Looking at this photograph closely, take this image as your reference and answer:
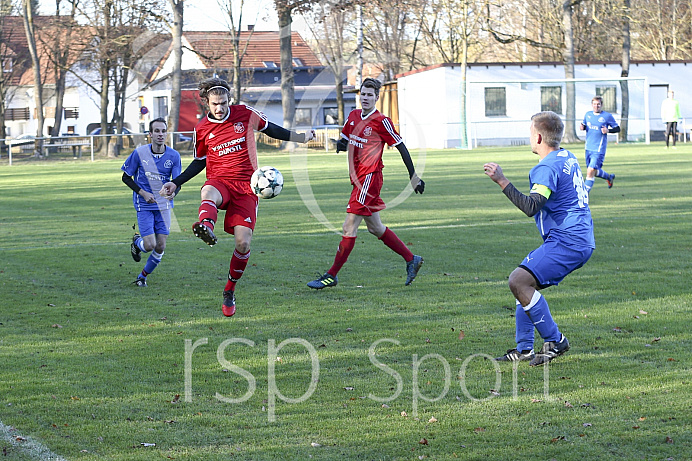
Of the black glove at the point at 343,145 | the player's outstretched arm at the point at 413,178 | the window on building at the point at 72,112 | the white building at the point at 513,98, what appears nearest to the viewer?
the player's outstretched arm at the point at 413,178

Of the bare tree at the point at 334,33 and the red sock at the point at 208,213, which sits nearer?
the red sock at the point at 208,213

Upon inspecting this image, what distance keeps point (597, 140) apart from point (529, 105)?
85.3 feet

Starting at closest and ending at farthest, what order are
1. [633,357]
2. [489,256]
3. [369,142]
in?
[633,357], [369,142], [489,256]

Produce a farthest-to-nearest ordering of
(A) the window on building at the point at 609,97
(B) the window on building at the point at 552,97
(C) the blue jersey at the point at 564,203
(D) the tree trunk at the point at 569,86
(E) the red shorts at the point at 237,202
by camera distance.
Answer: (B) the window on building at the point at 552,97 → (A) the window on building at the point at 609,97 → (D) the tree trunk at the point at 569,86 → (E) the red shorts at the point at 237,202 → (C) the blue jersey at the point at 564,203

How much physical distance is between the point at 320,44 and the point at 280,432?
54205mm

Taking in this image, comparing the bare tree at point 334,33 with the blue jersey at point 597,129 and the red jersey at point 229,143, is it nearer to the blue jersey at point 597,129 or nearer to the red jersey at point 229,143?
the blue jersey at point 597,129

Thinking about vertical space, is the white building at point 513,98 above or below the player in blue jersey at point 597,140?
above

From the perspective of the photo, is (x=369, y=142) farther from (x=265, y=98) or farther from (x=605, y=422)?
(x=265, y=98)

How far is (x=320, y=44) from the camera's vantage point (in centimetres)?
5675

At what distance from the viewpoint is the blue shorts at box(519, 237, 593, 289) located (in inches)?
215

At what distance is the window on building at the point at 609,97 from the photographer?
1667 inches

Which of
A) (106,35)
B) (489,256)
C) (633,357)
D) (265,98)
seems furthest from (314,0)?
(633,357)

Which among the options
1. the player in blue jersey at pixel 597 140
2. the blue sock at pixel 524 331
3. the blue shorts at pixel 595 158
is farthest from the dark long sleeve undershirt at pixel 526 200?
the blue shorts at pixel 595 158

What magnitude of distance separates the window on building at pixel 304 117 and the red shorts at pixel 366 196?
170 ft
